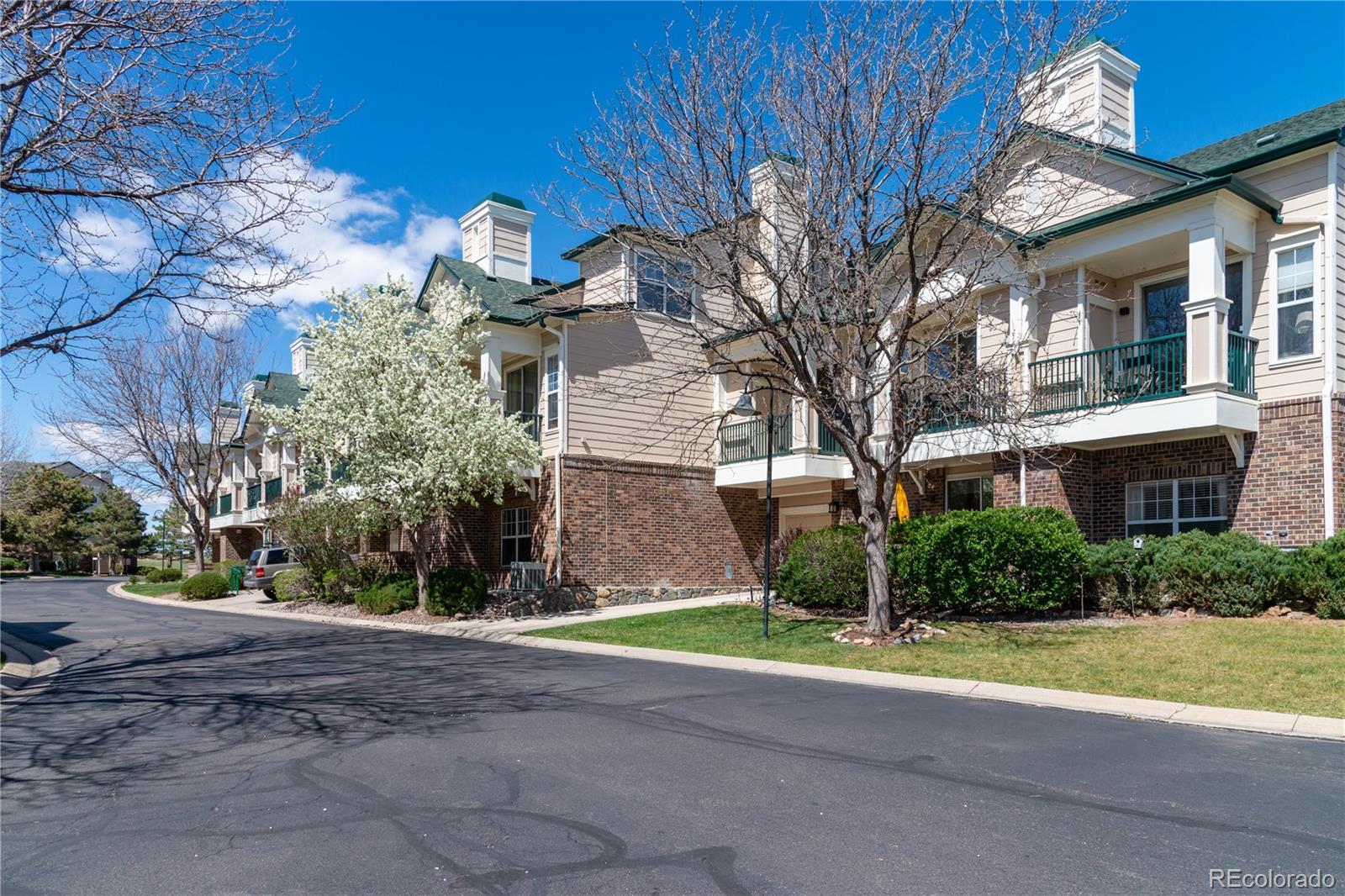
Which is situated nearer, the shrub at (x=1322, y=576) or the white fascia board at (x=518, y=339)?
the shrub at (x=1322, y=576)

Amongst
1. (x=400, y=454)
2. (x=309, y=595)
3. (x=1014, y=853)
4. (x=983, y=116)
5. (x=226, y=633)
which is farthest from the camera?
(x=309, y=595)

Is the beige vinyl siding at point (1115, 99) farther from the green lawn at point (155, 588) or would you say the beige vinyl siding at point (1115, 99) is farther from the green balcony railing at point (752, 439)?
the green lawn at point (155, 588)

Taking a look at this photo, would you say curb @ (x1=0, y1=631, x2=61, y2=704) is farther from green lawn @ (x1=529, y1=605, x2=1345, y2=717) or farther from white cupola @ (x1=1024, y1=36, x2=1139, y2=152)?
white cupola @ (x1=1024, y1=36, x2=1139, y2=152)

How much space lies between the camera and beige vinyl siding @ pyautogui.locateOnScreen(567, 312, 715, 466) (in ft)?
73.3

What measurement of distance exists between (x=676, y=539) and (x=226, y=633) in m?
10.6

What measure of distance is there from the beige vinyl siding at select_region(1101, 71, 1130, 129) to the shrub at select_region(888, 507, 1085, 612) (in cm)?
941

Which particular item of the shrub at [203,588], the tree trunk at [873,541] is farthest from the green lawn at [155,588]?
the tree trunk at [873,541]

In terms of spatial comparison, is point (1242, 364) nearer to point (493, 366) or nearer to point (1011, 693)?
point (1011, 693)

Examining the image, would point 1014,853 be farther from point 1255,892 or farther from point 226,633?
point 226,633

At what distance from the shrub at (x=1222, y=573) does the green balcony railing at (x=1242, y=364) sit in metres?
2.48

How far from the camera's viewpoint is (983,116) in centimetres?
1267

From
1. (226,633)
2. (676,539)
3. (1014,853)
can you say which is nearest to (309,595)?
(226,633)

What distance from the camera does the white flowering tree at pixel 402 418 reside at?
1962 centimetres

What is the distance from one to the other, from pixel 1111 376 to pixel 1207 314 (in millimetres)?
2165
